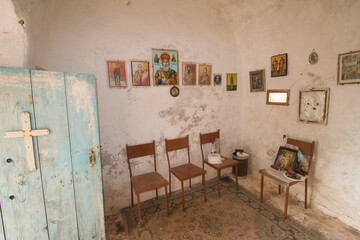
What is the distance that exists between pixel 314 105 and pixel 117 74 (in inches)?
118

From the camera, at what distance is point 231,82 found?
11.9 feet

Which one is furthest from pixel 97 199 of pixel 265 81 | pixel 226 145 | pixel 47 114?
pixel 265 81

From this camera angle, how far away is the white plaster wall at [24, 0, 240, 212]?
2266 millimetres

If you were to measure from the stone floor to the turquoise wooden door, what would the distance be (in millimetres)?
643

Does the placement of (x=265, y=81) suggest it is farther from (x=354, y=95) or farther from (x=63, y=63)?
(x=63, y=63)

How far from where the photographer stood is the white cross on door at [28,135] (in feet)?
4.45

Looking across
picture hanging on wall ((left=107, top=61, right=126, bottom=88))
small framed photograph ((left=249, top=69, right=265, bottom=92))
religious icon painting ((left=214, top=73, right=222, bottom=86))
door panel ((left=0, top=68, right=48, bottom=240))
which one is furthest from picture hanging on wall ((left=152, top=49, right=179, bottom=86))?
door panel ((left=0, top=68, right=48, bottom=240))

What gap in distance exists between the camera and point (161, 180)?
2.55 m

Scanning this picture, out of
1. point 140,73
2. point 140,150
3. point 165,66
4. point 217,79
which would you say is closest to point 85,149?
point 140,150

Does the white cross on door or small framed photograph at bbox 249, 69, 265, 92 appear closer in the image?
the white cross on door

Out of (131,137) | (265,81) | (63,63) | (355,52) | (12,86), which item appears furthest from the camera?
(265,81)

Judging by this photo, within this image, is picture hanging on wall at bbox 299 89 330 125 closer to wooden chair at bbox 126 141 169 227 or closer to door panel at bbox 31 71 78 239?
wooden chair at bbox 126 141 169 227

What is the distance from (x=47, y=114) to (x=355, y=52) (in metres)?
3.47

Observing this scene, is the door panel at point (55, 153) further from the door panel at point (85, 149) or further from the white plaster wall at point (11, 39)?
the white plaster wall at point (11, 39)
